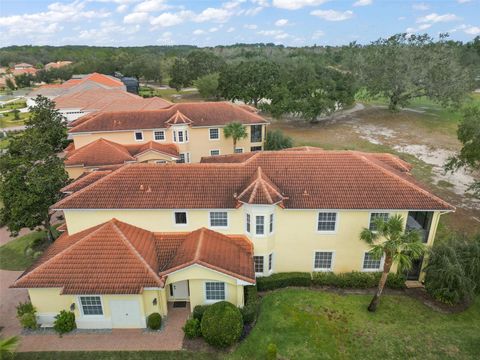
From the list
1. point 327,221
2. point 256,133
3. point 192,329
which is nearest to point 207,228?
point 192,329

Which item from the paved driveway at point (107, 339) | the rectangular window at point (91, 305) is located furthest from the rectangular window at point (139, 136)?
the rectangular window at point (91, 305)

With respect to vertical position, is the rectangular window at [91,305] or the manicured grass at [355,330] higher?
the rectangular window at [91,305]

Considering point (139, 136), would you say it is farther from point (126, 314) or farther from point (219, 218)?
point (126, 314)

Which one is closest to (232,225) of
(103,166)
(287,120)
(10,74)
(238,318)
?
(238,318)

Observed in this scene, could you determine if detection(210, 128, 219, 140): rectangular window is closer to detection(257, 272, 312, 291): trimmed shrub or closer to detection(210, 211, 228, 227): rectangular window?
detection(210, 211, 228, 227): rectangular window

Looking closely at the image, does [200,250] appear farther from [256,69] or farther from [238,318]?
[256,69]

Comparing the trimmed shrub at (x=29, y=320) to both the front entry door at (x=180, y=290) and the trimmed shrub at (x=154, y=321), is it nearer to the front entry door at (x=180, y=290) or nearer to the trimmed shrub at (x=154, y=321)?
the trimmed shrub at (x=154, y=321)

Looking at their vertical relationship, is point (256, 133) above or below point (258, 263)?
above
